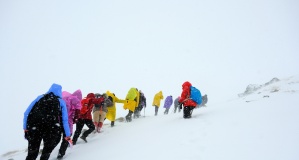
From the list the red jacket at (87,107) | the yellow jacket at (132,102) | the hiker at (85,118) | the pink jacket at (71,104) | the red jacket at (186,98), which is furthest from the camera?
the yellow jacket at (132,102)

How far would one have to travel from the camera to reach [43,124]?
759 cm

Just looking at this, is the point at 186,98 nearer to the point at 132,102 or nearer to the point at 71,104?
the point at 132,102

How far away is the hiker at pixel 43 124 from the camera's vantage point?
24.8ft

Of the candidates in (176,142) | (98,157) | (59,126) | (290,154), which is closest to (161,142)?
(176,142)

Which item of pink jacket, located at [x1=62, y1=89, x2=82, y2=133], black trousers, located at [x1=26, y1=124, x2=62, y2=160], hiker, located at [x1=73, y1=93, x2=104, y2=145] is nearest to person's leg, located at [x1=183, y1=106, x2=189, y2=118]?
hiker, located at [x1=73, y1=93, x2=104, y2=145]

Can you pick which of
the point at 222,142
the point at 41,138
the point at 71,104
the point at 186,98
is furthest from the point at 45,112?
the point at 186,98

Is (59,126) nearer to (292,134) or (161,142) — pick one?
(161,142)

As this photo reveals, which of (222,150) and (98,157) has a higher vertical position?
(222,150)

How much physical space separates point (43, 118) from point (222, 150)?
493 cm

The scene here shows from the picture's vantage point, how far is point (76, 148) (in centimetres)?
1068

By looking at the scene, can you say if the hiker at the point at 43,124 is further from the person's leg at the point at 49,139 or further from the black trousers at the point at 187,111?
the black trousers at the point at 187,111

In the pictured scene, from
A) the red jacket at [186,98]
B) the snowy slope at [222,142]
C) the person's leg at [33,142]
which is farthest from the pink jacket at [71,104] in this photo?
the red jacket at [186,98]

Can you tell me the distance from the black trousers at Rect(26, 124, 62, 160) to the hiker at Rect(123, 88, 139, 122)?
929cm

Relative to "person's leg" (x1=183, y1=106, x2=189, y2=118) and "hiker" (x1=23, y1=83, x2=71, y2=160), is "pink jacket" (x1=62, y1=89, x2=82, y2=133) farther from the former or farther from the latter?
"person's leg" (x1=183, y1=106, x2=189, y2=118)
